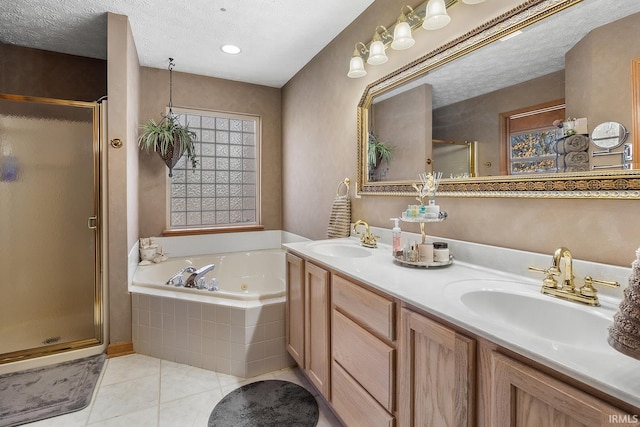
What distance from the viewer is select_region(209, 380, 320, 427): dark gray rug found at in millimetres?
1668

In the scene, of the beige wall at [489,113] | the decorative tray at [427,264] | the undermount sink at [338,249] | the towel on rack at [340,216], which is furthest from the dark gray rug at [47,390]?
the beige wall at [489,113]

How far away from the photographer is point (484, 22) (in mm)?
1374

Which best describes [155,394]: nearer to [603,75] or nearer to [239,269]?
[239,269]

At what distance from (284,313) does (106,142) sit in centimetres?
184

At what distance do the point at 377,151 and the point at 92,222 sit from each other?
2210 millimetres

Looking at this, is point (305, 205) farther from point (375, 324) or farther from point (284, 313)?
point (375, 324)

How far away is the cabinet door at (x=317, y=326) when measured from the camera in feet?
5.16

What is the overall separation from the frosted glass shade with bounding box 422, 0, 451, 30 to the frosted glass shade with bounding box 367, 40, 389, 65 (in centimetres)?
40

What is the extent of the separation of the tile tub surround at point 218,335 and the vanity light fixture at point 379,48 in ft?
5.53

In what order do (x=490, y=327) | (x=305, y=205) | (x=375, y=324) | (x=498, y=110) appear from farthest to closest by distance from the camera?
(x=305, y=205) → (x=498, y=110) → (x=375, y=324) → (x=490, y=327)

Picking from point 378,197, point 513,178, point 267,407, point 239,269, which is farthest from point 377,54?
point 239,269

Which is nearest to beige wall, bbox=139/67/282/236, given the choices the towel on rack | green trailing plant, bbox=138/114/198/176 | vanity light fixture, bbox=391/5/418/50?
green trailing plant, bbox=138/114/198/176

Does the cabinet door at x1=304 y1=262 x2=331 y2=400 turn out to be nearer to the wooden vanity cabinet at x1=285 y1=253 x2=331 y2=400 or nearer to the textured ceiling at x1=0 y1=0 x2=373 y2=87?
the wooden vanity cabinet at x1=285 y1=253 x2=331 y2=400

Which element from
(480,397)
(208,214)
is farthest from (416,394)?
(208,214)
